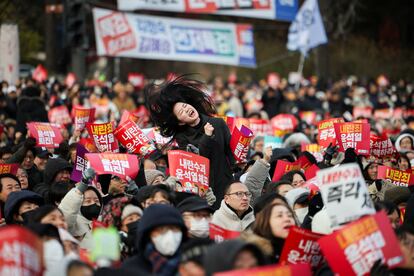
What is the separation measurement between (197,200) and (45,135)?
5812 mm

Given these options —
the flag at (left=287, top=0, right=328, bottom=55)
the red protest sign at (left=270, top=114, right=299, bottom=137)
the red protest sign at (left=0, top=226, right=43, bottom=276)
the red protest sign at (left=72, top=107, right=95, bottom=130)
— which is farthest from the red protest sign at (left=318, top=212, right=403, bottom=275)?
the flag at (left=287, top=0, right=328, bottom=55)

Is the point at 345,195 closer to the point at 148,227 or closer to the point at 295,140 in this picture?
the point at 148,227

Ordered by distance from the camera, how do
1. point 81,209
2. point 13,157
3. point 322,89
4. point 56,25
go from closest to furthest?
point 81,209
point 13,157
point 56,25
point 322,89

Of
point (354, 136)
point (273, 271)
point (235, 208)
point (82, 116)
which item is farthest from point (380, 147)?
point (273, 271)

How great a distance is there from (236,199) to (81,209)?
3.96 feet

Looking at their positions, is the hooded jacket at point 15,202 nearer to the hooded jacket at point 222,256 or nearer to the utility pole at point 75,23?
the hooded jacket at point 222,256

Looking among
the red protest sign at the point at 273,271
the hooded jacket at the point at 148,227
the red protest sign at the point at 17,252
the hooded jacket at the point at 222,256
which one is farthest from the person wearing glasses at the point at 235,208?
the red protest sign at the point at 17,252

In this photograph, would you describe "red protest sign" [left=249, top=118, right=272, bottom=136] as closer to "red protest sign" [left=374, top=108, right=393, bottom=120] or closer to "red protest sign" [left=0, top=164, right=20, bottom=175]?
"red protest sign" [left=0, top=164, right=20, bottom=175]

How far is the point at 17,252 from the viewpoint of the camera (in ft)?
20.8

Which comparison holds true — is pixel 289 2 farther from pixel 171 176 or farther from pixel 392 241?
pixel 392 241

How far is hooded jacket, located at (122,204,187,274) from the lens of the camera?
7.55 meters

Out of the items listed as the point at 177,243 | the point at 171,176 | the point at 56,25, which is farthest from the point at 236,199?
the point at 56,25

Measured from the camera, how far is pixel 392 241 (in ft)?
24.7

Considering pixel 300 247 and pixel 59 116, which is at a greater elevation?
pixel 300 247
